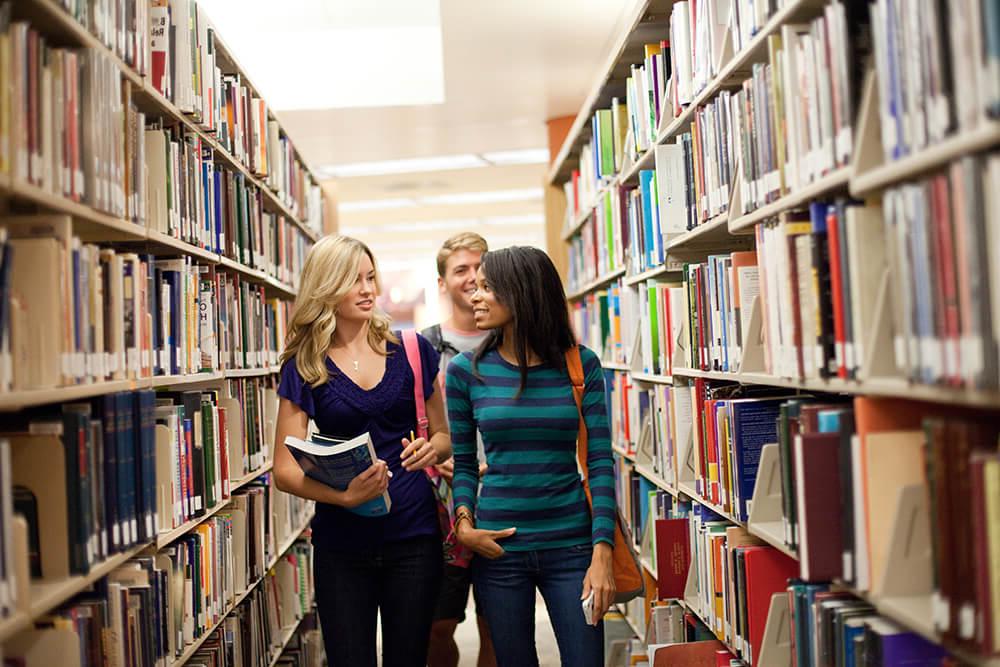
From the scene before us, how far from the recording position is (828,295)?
68.1 inches

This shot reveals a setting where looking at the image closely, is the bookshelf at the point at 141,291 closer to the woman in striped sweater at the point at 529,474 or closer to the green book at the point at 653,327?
the woman in striped sweater at the point at 529,474

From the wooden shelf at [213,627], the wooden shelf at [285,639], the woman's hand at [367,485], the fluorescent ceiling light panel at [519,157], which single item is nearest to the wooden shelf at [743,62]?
the woman's hand at [367,485]

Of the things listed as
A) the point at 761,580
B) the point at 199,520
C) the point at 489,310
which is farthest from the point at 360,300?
the point at 761,580

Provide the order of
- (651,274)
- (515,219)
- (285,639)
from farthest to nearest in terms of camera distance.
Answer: (515,219) < (285,639) < (651,274)

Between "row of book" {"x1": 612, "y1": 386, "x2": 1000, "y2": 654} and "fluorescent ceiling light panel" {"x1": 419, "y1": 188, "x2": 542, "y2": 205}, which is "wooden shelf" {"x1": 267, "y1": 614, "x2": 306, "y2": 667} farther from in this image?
"fluorescent ceiling light panel" {"x1": 419, "y1": 188, "x2": 542, "y2": 205}

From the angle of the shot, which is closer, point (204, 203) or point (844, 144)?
point (844, 144)

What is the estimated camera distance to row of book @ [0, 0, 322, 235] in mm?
1587

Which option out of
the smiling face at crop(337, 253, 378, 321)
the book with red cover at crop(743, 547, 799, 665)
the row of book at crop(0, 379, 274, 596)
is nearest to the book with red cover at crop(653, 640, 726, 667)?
the book with red cover at crop(743, 547, 799, 665)

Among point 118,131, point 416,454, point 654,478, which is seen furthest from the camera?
point 654,478

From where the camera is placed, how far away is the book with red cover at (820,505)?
170 cm

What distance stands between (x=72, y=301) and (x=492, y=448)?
1.02m

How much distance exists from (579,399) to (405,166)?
6.38 metres

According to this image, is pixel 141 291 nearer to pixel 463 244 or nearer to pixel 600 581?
pixel 600 581

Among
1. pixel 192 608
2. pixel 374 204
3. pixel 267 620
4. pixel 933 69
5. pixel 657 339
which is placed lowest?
pixel 267 620
